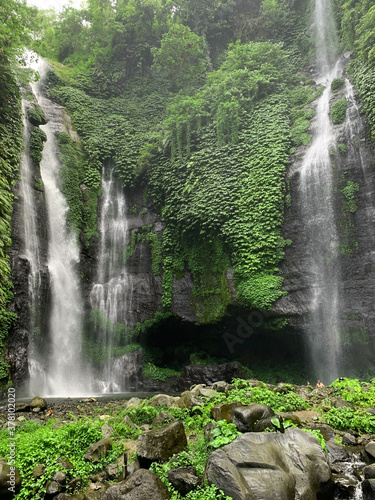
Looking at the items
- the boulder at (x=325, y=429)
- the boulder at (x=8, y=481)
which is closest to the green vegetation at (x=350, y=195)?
the boulder at (x=325, y=429)

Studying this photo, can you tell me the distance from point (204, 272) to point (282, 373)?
509 centimetres

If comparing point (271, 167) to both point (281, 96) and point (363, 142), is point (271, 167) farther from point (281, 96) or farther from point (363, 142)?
point (281, 96)

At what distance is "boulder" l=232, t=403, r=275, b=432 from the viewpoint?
4238 millimetres

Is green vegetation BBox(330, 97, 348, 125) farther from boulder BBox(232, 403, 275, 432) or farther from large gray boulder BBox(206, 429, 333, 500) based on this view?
large gray boulder BBox(206, 429, 333, 500)

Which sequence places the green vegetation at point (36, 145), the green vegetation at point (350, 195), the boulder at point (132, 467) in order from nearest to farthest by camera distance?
the boulder at point (132, 467)
the green vegetation at point (350, 195)
the green vegetation at point (36, 145)

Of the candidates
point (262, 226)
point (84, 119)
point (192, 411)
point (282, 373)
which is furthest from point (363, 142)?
point (84, 119)

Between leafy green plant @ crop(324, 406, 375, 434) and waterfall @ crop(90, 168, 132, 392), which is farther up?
waterfall @ crop(90, 168, 132, 392)

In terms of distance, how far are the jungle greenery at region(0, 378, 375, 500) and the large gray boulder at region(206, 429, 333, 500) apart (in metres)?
0.23

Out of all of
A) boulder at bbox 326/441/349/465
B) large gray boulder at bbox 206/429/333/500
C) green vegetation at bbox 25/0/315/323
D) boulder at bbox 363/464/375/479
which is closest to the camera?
large gray boulder at bbox 206/429/333/500

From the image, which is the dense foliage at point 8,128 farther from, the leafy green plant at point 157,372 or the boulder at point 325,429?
the boulder at point 325,429

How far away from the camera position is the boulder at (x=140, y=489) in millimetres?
3218

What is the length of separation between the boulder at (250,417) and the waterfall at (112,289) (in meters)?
9.51

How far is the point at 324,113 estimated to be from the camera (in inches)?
557
